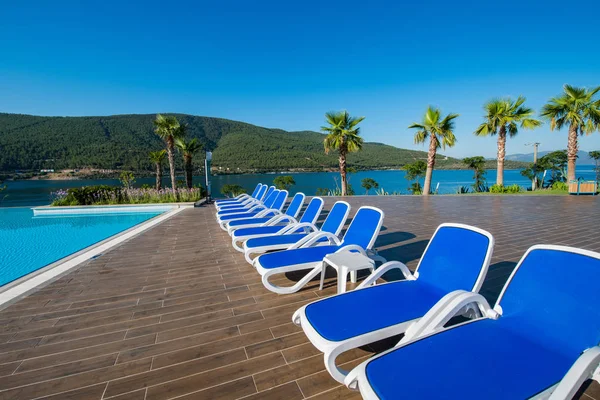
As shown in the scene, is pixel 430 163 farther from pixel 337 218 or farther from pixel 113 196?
pixel 113 196

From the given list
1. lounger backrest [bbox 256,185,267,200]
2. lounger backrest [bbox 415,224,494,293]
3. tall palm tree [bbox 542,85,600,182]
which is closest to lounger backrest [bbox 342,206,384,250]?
lounger backrest [bbox 415,224,494,293]

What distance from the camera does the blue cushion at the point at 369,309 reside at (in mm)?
1786

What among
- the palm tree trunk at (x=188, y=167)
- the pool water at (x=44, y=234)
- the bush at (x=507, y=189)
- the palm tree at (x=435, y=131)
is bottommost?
the pool water at (x=44, y=234)

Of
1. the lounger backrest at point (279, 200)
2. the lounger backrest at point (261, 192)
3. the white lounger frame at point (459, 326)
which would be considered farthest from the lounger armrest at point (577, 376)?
the lounger backrest at point (261, 192)

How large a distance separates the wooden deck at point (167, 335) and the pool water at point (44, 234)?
2.44 m

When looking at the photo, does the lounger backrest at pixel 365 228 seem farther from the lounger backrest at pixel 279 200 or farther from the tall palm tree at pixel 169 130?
the tall palm tree at pixel 169 130

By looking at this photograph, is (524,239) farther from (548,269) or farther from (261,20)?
(261,20)

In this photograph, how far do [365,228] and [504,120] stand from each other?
53.8ft

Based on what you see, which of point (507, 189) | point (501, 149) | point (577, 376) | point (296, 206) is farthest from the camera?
point (501, 149)

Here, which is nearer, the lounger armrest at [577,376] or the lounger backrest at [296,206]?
the lounger armrest at [577,376]

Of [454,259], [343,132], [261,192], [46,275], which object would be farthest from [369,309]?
[343,132]

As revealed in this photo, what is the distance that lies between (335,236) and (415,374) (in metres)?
2.64

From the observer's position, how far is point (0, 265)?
17.7 ft

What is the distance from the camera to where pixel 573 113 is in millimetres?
14266
